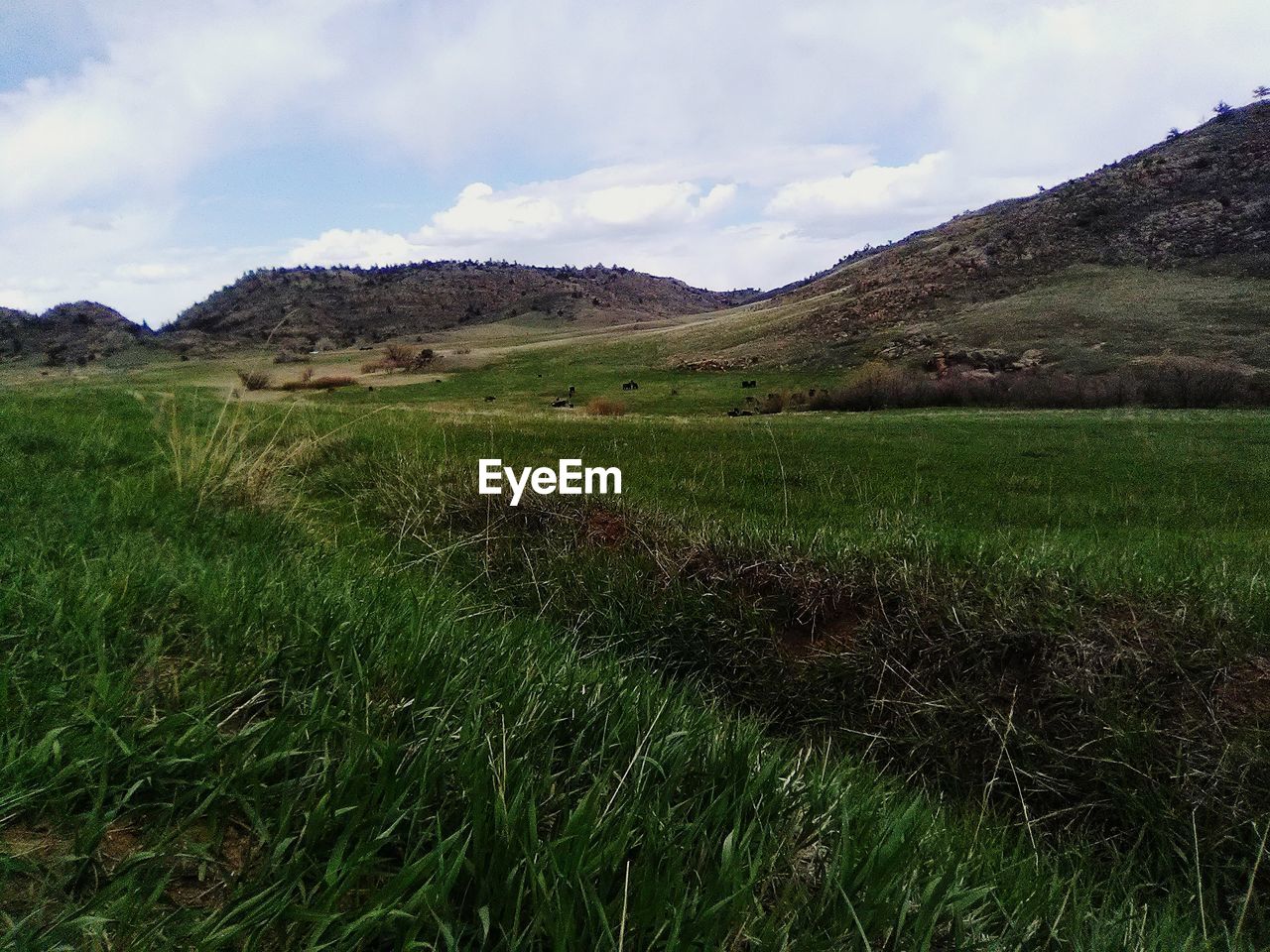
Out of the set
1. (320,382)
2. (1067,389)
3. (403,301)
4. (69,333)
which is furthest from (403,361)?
(1067,389)

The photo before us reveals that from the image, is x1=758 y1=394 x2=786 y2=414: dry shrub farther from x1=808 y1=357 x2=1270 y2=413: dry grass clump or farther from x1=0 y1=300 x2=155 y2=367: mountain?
x1=0 y1=300 x2=155 y2=367: mountain

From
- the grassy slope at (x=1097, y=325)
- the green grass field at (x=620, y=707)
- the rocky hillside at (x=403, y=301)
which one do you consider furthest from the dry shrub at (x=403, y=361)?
the green grass field at (x=620, y=707)

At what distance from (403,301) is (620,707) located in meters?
106

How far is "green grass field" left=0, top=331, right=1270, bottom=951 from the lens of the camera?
1.54 meters

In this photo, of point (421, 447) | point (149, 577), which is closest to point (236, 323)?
point (421, 447)

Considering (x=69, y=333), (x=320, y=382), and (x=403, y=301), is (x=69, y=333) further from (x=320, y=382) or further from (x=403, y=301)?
(x=320, y=382)

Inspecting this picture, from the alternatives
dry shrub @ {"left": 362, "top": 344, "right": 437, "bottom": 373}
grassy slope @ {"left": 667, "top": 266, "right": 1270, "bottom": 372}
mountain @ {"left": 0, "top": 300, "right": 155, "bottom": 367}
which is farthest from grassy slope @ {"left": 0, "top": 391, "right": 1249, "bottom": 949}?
mountain @ {"left": 0, "top": 300, "right": 155, "bottom": 367}

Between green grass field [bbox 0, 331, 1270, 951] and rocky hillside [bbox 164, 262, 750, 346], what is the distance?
267ft

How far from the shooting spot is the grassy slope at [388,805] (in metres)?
1.44

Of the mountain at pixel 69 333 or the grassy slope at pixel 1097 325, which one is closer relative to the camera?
the grassy slope at pixel 1097 325

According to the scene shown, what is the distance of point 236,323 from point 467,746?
340 ft

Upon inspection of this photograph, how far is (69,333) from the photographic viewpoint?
77500mm

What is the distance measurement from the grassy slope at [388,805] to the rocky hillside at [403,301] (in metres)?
84.1

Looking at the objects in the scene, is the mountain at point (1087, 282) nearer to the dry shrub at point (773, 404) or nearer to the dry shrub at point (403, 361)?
the dry shrub at point (773, 404)
